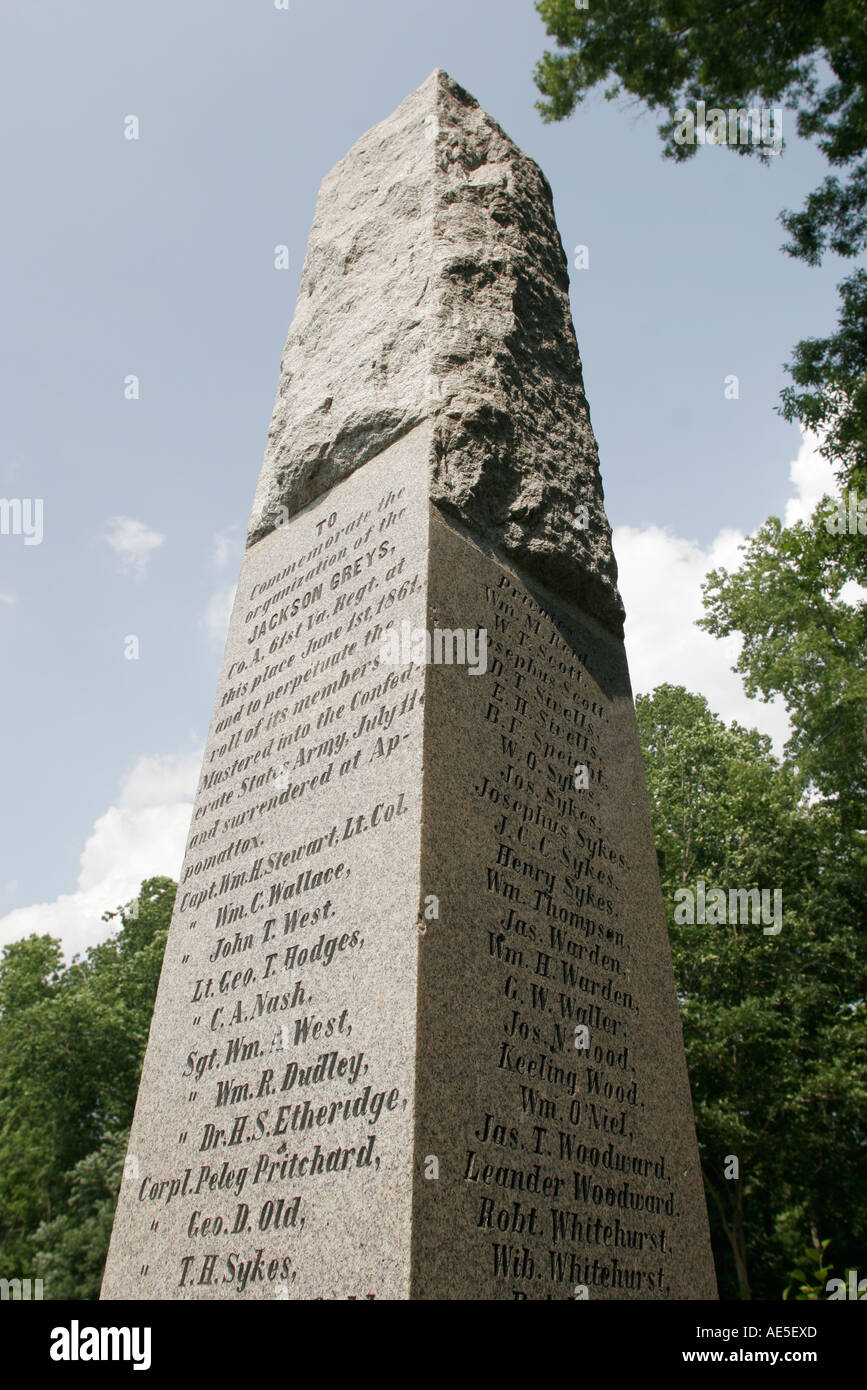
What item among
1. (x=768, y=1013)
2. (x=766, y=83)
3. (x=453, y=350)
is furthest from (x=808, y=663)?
(x=453, y=350)

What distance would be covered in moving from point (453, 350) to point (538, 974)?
3185 mm

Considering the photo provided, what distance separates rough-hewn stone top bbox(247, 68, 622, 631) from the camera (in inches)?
188

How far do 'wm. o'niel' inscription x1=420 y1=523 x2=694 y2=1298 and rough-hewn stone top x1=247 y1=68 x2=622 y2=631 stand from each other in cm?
53

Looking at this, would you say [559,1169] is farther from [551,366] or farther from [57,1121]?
[57,1121]

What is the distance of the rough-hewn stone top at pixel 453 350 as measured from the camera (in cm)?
478

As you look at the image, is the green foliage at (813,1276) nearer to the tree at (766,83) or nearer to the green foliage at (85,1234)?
the tree at (766,83)

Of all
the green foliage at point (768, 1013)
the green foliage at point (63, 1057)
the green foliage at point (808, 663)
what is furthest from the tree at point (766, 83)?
the green foliage at point (63, 1057)

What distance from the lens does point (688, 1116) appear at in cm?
412

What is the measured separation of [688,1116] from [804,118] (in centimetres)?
1337

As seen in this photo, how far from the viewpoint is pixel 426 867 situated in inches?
128

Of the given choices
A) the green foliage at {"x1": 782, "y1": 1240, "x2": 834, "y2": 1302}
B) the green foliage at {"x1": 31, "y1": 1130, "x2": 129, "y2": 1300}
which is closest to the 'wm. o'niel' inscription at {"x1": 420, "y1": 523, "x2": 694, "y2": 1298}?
the green foliage at {"x1": 782, "y1": 1240, "x2": 834, "y2": 1302}

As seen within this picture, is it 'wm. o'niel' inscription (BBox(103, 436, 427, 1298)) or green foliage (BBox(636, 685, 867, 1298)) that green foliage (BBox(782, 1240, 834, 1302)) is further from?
green foliage (BBox(636, 685, 867, 1298))

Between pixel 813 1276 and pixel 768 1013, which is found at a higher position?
pixel 768 1013

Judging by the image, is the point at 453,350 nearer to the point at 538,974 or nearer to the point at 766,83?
the point at 538,974
